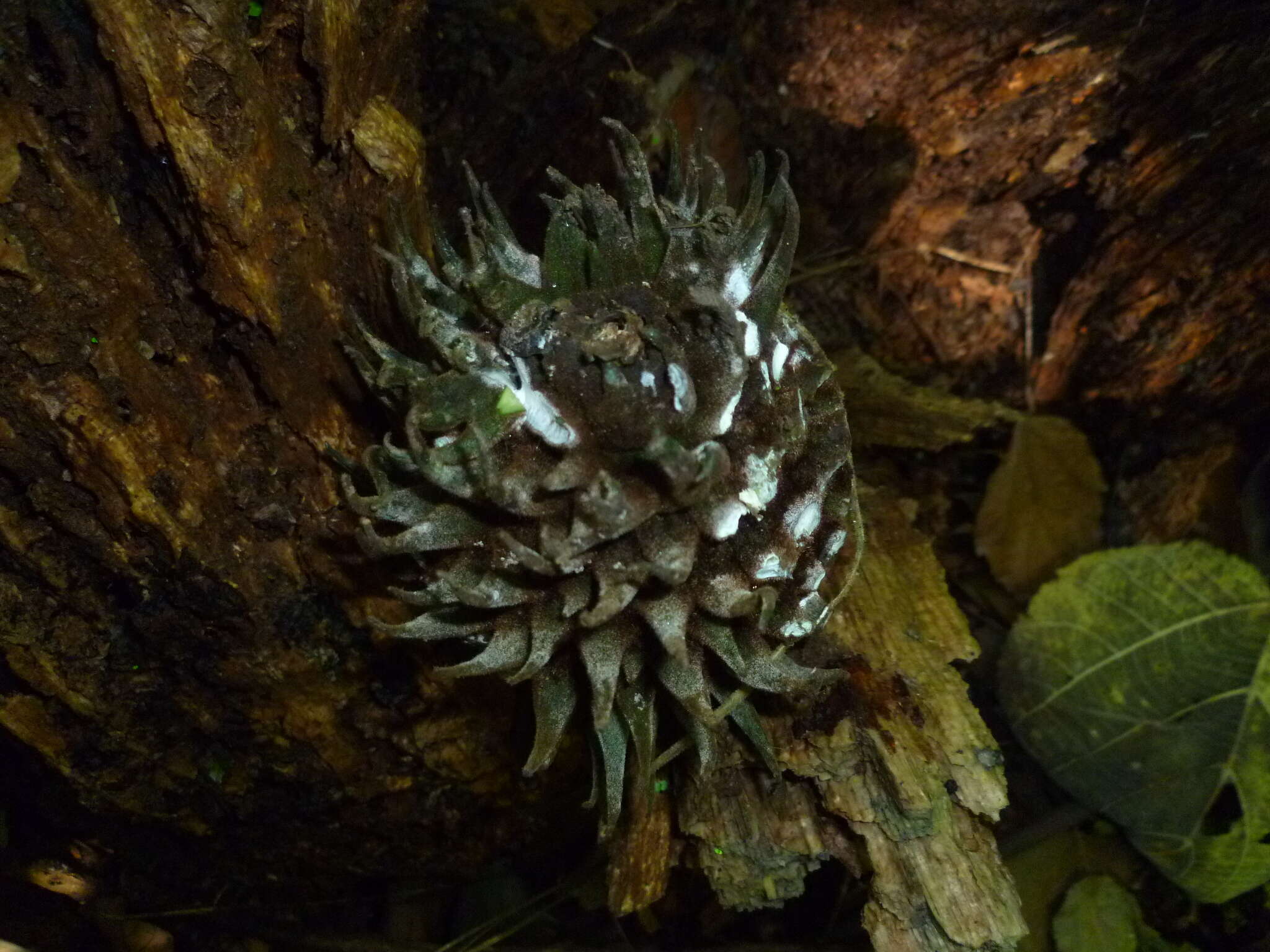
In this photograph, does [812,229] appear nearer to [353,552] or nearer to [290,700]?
[353,552]

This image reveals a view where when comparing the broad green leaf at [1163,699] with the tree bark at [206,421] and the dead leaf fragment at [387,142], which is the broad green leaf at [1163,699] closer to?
the tree bark at [206,421]

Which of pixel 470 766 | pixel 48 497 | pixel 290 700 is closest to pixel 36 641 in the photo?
→ pixel 48 497

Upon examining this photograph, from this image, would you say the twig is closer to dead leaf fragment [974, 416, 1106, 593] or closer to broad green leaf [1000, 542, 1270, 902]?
dead leaf fragment [974, 416, 1106, 593]

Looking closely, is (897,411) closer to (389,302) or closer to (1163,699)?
(1163,699)

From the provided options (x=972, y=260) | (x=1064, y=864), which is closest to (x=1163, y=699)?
(x=1064, y=864)

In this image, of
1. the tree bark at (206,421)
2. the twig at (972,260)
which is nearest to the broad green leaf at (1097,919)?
the tree bark at (206,421)

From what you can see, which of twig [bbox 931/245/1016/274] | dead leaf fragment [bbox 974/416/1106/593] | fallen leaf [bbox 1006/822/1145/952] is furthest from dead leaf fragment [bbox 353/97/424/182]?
fallen leaf [bbox 1006/822/1145/952]
